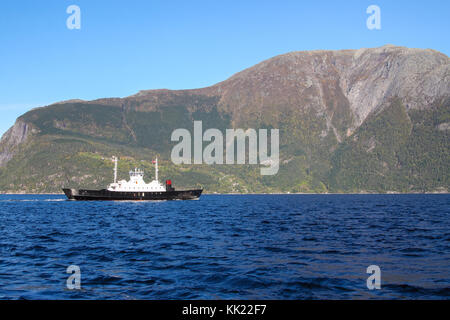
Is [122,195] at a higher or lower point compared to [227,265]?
lower

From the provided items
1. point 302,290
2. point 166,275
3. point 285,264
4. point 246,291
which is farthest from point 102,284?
point 285,264

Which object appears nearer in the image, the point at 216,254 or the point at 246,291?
the point at 246,291

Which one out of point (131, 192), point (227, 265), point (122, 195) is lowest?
point (122, 195)

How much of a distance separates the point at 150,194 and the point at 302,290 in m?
147

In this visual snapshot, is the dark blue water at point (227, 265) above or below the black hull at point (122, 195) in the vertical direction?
above

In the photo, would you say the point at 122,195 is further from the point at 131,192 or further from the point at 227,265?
the point at 227,265

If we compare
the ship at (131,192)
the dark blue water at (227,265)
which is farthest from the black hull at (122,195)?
the dark blue water at (227,265)

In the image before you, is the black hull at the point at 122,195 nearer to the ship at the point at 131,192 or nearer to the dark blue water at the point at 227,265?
the ship at the point at 131,192

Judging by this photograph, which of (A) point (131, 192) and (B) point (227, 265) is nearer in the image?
(B) point (227, 265)

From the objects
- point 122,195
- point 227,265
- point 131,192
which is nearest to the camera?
point 227,265

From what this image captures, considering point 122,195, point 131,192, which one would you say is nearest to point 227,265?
point 131,192

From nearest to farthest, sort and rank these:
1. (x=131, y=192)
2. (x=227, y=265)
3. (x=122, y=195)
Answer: (x=227, y=265) < (x=122, y=195) < (x=131, y=192)
